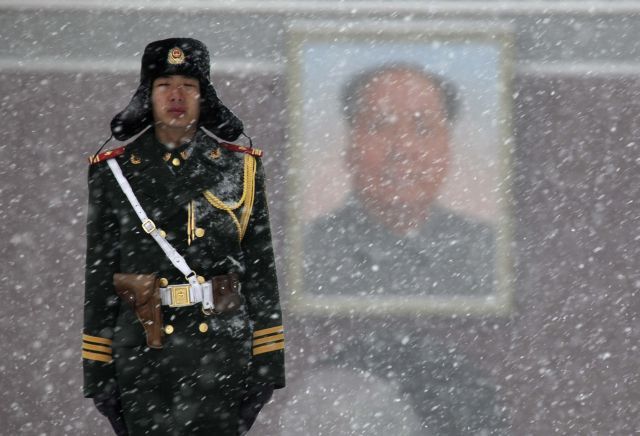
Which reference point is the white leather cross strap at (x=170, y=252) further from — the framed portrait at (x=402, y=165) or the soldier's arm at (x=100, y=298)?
the framed portrait at (x=402, y=165)

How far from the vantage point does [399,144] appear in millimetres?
5758

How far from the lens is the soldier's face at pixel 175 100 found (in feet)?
11.6

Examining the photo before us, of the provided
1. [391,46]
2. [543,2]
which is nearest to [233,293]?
[391,46]

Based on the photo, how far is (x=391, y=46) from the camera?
5.74m

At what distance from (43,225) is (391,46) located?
82.6 inches

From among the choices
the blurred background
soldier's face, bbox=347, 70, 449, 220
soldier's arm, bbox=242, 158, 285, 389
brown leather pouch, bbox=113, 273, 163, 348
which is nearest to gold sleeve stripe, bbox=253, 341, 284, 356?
soldier's arm, bbox=242, 158, 285, 389

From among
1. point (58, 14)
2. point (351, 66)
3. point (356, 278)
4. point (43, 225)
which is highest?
point (58, 14)

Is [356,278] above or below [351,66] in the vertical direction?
below

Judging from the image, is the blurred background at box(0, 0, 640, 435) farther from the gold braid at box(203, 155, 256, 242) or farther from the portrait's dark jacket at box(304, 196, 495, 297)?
the gold braid at box(203, 155, 256, 242)

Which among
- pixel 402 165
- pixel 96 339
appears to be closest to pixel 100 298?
pixel 96 339

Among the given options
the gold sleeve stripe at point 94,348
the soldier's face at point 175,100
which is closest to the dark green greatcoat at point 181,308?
the gold sleeve stripe at point 94,348

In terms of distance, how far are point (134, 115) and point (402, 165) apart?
241 cm

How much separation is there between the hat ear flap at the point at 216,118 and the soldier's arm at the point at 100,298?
1.40ft

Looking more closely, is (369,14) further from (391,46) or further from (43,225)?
(43,225)
